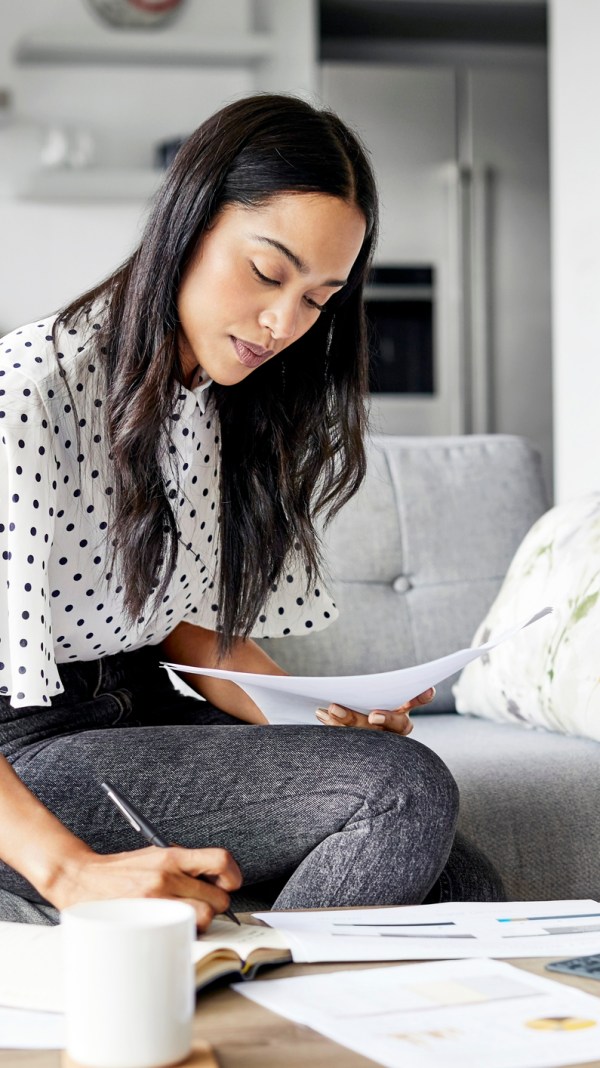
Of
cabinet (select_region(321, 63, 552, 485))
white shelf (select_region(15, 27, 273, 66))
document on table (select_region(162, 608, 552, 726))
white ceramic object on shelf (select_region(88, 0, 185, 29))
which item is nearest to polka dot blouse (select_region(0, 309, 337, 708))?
document on table (select_region(162, 608, 552, 726))

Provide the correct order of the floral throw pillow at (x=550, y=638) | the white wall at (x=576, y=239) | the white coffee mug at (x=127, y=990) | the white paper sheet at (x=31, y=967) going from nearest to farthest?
the white coffee mug at (x=127, y=990), the white paper sheet at (x=31, y=967), the floral throw pillow at (x=550, y=638), the white wall at (x=576, y=239)

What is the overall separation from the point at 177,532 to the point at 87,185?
117 inches

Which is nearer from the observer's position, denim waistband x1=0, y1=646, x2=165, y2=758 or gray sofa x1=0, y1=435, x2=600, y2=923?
denim waistband x1=0, y1=646, x2=165, y2=758

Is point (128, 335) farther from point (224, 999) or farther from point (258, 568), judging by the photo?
point (224, 999)

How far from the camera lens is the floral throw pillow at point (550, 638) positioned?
167 centimetres

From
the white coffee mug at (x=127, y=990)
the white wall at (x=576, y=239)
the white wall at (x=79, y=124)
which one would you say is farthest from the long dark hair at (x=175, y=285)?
the white wall at (x=79, y=124)

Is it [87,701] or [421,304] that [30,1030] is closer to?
[87,701]

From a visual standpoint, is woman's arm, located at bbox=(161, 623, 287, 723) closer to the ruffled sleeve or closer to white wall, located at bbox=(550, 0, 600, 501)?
the ruffled sleeve

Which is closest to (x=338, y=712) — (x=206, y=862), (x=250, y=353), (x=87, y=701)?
(x=87, y=701)

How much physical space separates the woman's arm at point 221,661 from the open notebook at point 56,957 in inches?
23.8

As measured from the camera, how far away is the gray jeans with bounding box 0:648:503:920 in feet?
3.59

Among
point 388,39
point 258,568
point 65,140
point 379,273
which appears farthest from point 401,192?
point 258,568

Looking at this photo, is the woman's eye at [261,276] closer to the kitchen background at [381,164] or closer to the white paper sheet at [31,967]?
the white paper sheet at [31,967]

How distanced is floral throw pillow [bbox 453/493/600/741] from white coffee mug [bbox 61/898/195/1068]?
110 cm
